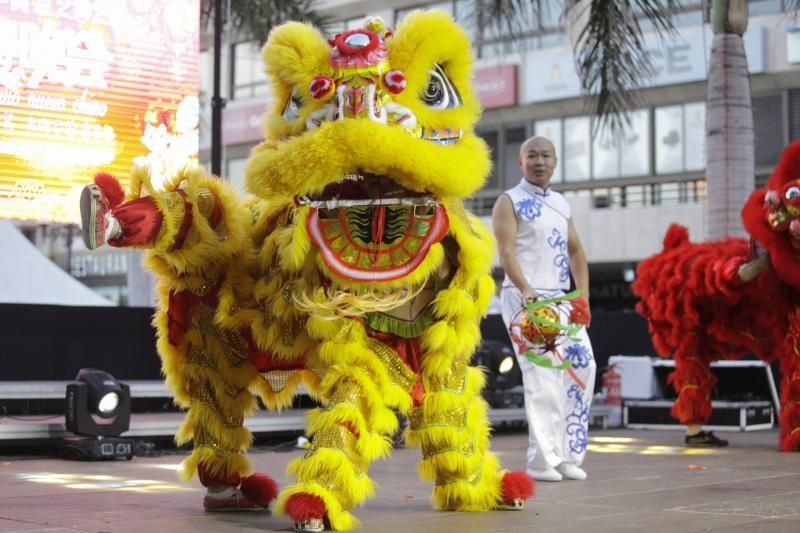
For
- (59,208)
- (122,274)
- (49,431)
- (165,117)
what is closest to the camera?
(49,431)

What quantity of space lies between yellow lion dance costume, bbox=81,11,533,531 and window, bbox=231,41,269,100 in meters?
25.1

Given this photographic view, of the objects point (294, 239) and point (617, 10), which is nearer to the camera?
point (294, 239)

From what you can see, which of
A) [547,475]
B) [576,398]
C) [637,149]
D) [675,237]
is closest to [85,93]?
[675,237]

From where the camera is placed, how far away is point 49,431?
316 inches

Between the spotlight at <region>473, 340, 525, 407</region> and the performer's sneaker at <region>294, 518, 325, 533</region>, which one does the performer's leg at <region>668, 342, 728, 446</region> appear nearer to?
the spotlight at <region>473, 340, 525, 407</region>

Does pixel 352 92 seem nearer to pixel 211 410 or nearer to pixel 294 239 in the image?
pixel 294 239

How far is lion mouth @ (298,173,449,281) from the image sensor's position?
4305 mm

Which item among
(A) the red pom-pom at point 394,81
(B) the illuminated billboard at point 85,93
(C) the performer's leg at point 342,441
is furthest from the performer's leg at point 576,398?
(B) the illuminated billboard at point 85,93

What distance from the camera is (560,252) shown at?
6324 millimetres

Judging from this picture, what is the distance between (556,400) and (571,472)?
40 cm

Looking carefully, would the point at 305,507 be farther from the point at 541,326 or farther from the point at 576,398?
the point at 576,398

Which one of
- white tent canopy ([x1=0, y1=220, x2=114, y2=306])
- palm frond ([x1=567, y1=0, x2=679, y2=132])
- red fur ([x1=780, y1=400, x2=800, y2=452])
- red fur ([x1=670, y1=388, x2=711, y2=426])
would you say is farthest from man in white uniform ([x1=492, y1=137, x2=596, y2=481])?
white tent canopy ([x1=0, y1=220, x2=114, y2=306])

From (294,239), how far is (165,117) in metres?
7.16

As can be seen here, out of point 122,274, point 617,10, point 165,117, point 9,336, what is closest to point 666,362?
point 617,10
